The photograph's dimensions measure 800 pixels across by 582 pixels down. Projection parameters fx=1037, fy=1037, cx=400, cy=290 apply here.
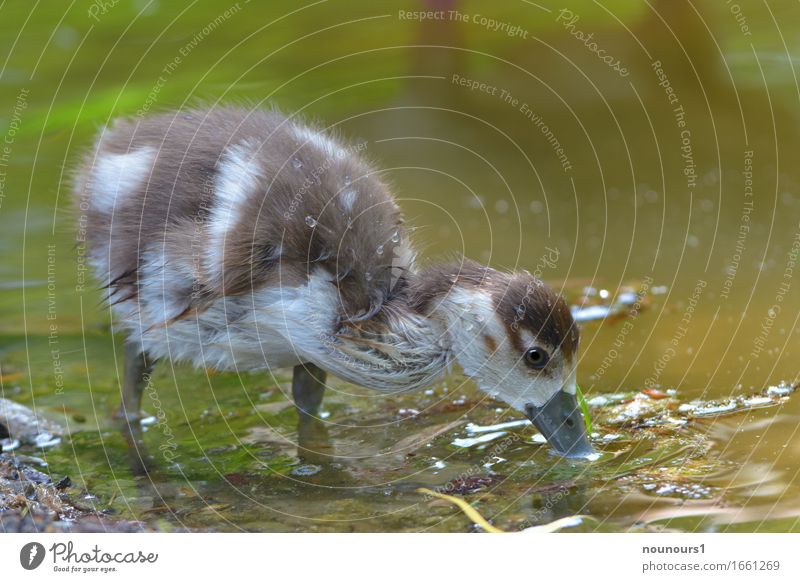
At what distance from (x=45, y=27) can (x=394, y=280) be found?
231 cm

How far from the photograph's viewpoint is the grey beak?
117 inches

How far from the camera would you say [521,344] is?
291 cm

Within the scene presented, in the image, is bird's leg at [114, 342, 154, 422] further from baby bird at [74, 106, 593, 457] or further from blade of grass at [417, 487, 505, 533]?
blade of grass at [417, 487, 505, 533]

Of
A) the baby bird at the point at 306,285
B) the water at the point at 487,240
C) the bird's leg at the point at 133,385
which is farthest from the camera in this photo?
the bird's leg at the point at 133,385

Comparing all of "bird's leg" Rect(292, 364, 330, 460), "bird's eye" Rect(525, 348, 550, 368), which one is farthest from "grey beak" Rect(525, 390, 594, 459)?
"bird's leg" Rect(292, 364, 330, 460)

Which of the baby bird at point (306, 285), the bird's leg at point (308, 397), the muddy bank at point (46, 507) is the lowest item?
the muddy bank at point (46, 507)

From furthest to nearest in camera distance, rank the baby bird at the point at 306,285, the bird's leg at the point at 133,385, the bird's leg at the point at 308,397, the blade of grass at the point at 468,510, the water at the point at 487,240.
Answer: the bird's leg at the point at 133,385, the bird's leg at the point at 308,397, the baby bird at the point at 306,285, the water at the point at 487,240, the blade of grass at the point at 468,510

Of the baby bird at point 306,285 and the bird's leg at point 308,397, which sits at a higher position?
the baby bird at point 306,285

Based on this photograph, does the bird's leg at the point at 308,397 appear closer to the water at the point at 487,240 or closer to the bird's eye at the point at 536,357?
the water at the point at 487,240

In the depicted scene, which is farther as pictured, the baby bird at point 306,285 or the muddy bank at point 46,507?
the baby bird at point 306,285

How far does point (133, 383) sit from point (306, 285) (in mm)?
974

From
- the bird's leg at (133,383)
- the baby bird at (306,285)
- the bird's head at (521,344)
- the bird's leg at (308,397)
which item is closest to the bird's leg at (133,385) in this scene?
the bird's leg at (133,383)

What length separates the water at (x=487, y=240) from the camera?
287 cm
